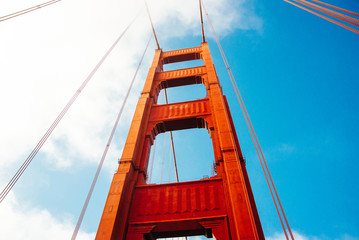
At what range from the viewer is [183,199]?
28.6 ft

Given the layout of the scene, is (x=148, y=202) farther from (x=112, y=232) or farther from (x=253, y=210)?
(x=253, y=210)

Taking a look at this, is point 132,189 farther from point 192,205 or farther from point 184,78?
point 184,78

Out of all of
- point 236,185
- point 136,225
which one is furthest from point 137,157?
point 236,185

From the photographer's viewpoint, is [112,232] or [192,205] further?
[192,205]

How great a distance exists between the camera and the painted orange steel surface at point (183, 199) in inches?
290

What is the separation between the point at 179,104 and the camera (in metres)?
13.4

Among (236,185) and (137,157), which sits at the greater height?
(137,157)

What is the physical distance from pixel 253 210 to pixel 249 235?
4.55ft

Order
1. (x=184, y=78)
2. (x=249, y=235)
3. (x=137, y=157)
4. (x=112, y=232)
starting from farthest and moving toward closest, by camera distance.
Result: 1. (x=184, y=78)
2. (x=137, y=157)
3. (x=112, y=232)
4. (x=249, y=235)

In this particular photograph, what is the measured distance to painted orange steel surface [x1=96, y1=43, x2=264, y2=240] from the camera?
24.2ft

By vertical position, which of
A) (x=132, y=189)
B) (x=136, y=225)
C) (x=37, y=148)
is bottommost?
(x=136, y=225)

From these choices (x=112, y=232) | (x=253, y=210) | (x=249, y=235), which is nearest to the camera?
(x=249, y=235)

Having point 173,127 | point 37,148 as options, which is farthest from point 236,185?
point 37,148

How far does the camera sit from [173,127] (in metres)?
12.8
